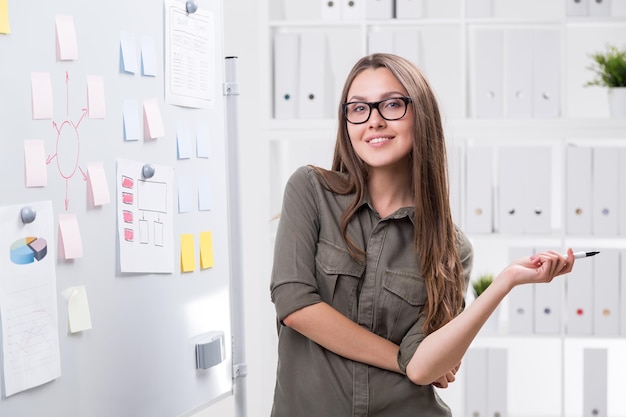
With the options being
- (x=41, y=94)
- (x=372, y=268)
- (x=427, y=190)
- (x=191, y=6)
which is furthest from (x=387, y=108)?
(x=41, y=94)

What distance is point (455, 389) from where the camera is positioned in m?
3.45

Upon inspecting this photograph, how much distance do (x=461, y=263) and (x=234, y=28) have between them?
1932 mm

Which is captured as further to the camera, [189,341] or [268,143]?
[268,143]

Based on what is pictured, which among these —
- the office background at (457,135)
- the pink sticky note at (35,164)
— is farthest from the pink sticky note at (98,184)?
the office background at (457,135)

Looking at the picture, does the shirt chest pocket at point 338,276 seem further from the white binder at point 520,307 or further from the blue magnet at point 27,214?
the white binder at point 520,307

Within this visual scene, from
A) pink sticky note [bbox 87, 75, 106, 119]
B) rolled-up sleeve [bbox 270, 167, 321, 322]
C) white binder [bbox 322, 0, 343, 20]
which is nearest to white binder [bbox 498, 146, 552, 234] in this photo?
white binder [bbox 322, 0, 343, 20]

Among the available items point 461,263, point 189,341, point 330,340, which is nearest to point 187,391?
point 189,341

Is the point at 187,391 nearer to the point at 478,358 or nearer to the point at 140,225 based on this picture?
the point at 140,225

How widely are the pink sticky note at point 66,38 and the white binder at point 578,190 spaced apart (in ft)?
7.14

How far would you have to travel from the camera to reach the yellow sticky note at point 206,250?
191cm

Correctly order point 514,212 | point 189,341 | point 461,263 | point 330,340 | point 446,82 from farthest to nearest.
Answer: point 446,82 < point 514,212 < point 189,341 < point 461,263 < point 330,340

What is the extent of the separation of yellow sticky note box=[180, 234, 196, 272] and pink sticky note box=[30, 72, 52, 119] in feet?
1.64

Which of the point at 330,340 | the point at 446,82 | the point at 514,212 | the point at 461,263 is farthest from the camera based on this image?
the point at 446,82

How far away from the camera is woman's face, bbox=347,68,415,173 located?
1.62 meters
